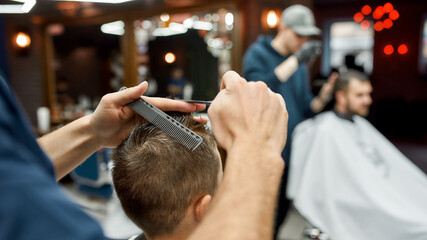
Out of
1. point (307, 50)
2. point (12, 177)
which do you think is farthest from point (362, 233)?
point (12, 177)

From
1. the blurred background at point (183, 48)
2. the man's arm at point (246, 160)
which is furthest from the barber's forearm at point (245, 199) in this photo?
the blurred background at point (183, 48)

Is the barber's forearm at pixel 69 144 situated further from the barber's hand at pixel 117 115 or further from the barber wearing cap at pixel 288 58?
the barber wearing cap at pixel 288 58

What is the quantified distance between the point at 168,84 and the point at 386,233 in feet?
16.0

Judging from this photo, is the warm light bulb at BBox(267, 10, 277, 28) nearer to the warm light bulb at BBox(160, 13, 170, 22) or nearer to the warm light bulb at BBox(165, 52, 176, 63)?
the warm light bulb at BBox(160, 13, 170, 22)

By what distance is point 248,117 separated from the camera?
0.55 meters

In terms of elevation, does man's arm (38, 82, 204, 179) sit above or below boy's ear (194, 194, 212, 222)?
above

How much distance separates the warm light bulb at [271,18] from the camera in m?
4.14

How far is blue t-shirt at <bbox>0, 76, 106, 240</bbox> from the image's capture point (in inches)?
14.2

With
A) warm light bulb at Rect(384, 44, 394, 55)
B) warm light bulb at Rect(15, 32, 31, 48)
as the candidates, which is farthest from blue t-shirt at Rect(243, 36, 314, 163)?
warm light bulb at Rect(384, 44, 394, 55)

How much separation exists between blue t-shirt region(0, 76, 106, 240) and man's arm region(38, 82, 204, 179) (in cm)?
42

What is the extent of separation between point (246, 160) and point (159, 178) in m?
0.32

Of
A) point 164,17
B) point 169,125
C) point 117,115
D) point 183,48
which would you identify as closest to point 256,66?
point 117,115

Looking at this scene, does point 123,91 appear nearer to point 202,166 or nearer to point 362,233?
point 202,166

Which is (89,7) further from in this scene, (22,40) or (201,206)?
(201,206)
